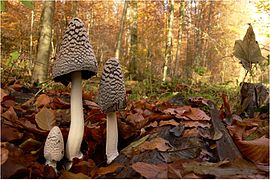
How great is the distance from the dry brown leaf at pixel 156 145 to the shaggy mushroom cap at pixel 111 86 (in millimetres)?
238

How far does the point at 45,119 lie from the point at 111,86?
0.49 metres

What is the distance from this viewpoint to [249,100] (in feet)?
7.73

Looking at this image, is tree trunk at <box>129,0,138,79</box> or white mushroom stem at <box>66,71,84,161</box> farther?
tree trunk at <box>129,0,138,79</box>

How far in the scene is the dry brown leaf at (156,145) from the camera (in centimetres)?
143

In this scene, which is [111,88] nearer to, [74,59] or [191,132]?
[74,59]

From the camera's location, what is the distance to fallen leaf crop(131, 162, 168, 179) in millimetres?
1149

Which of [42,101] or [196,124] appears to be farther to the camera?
[42,101]

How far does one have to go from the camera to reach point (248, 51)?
229 centimetres

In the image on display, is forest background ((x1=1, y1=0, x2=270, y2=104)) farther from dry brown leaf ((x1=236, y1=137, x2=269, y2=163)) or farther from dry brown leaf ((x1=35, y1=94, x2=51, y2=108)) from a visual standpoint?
dry brown leaf ((x1=236, y1=137, x2=269, y2=163))

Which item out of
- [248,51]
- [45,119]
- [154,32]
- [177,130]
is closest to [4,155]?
[45,119]

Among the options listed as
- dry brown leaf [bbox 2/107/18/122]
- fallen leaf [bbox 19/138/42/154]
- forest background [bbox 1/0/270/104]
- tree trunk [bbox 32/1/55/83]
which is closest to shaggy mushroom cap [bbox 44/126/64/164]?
fallen leaf [bbox 19/138/42/154]

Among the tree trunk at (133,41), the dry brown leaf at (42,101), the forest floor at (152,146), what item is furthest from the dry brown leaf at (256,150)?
the tree trunk at (133,41)

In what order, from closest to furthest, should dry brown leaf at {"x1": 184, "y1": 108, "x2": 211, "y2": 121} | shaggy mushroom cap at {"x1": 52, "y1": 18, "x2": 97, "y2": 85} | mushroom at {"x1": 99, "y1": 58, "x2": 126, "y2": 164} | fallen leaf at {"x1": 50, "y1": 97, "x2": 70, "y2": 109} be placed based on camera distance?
shaggy mushroom cap at {"x1": 52, "y1": 18, "x2": 97, "y2": 85} → mushroom at {"x1": 99, "y1": 58, "x2": 126, "y2": 164} → dry brown leaf at {"x1": 184, "y1": 108, "x2": 211, "y2": 121} → fallen leaf at {"x1": 50, "y1": 97, "x2": 70, "y2": 109}

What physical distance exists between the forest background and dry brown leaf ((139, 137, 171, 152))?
3.88 meters
